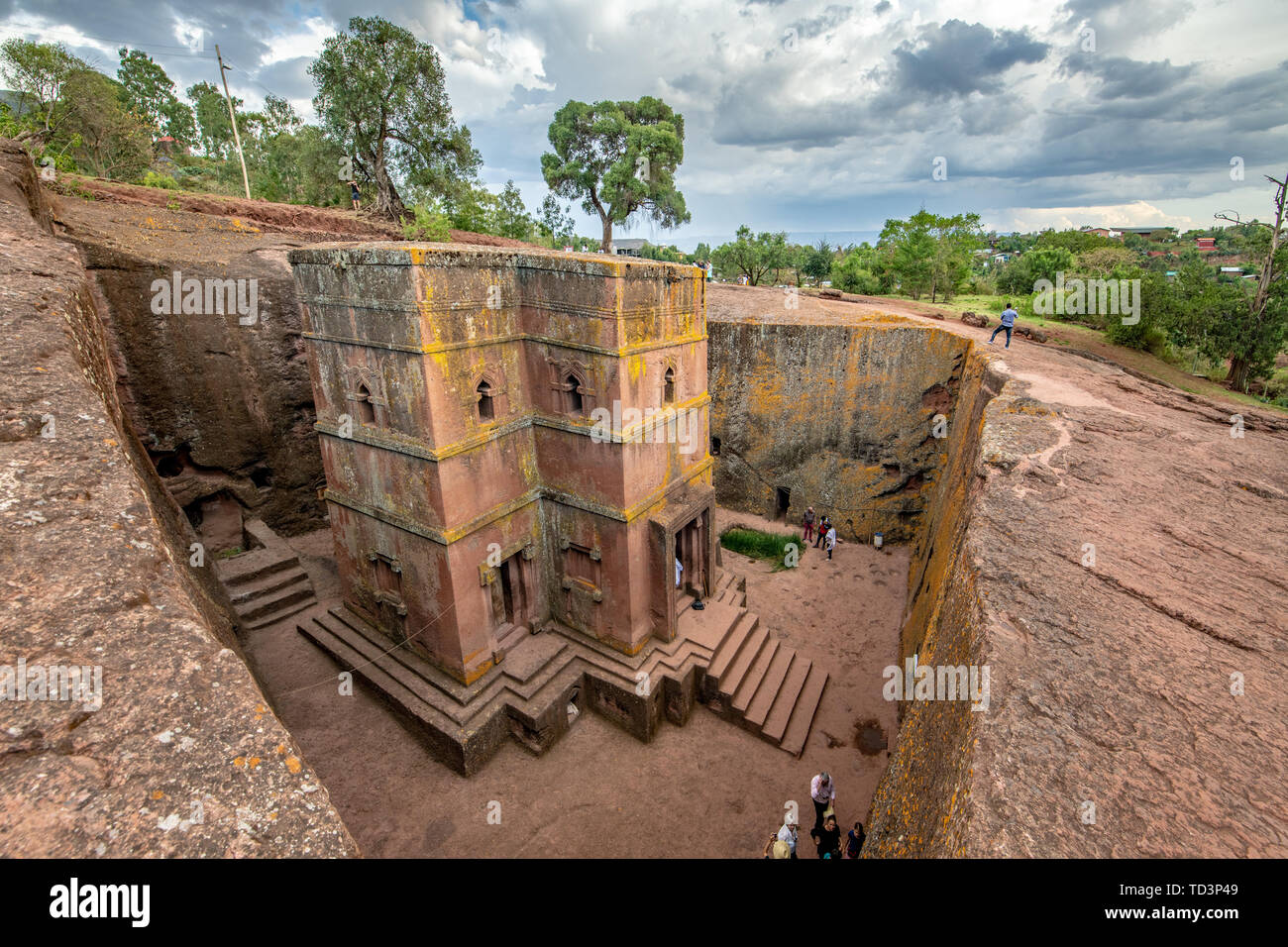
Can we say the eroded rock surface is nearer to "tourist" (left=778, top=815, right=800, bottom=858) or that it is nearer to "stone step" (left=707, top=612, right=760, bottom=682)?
"tourist" (left=778, top=815, right=800, bottom=858)

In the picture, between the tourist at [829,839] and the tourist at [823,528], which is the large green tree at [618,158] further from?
the tourist at [829,839]

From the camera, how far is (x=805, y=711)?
10734 mm

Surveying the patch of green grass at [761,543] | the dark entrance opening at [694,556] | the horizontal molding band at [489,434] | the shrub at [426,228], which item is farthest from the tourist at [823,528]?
the shrub at [426,228]

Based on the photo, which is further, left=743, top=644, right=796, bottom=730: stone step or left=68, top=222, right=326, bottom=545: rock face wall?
left=68, top=222, right=326, bottom=545: rock face wall

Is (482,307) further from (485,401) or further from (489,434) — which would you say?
(489,434)

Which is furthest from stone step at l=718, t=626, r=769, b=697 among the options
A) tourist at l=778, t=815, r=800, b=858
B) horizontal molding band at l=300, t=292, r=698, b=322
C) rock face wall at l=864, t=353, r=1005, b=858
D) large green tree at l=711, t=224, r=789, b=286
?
large green tree at l=711, t=224, r=789, b=286

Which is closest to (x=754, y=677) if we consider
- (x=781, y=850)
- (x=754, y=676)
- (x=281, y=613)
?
(x=754, y=676)

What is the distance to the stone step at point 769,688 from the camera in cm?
1016

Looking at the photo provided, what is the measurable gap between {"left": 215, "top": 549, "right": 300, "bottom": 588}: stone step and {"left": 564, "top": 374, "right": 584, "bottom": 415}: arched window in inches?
296

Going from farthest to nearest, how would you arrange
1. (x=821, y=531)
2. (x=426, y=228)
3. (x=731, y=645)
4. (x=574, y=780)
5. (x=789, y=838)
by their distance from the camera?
(x=426, y=228) → (x=821, y=531) → (x=731, y=645) → (x=574, y=780) → (x=789, y=838)

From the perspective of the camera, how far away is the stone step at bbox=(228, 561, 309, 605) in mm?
11586

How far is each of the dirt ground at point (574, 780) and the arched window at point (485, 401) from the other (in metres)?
4.98

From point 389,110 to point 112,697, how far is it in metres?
22.6

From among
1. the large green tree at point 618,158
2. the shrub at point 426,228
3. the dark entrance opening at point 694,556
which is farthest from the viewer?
the large green tree at point 618,158
